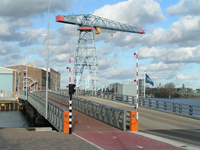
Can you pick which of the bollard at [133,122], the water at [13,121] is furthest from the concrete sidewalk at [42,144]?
the water at [13,121]

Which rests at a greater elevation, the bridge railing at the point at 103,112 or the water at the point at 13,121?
the bridge railing at the point at 103,112

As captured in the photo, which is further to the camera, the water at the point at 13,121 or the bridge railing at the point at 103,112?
the water at the point at 13,121

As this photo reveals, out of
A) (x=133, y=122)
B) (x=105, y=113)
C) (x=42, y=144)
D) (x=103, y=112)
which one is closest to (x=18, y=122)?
(x=103, y=112)

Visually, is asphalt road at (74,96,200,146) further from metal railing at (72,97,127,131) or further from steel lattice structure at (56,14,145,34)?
steel lattice structure at (56,14,145,34)

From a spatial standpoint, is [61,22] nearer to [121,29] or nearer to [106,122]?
[121,29]

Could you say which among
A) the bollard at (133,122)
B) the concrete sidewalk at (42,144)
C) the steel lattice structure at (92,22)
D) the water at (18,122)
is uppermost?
the steel lattice structure at (92,22)

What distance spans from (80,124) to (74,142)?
554 cm

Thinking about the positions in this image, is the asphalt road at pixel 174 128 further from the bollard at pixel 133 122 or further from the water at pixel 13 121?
the water at pixel 13 121

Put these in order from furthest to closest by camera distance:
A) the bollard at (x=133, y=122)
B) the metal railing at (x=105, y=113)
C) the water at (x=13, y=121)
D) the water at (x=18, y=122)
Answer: the water at (x=13, y=121)
the water at (x=18, y=122)
the metal railing at (x=105, y=113)
the bollard at (x=133, y=122)

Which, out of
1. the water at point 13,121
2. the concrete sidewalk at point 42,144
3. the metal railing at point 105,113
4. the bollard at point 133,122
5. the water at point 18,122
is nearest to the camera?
the concrete sidewalk at point 42,144

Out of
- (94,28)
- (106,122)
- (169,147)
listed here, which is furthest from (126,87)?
(94,28)

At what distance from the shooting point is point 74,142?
414 inches

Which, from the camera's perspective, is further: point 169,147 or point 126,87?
point 126,87

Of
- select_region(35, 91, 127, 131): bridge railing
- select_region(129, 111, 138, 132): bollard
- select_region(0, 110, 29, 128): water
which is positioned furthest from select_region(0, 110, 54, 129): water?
select_region(129, 111, 138, 132): bollard
